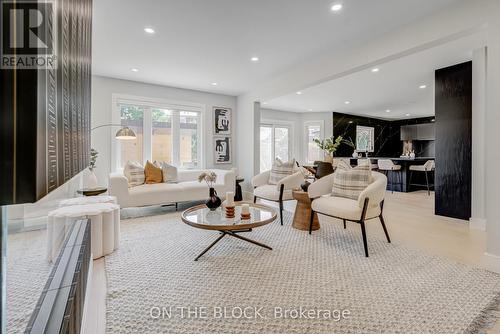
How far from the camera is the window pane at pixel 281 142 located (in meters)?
8.23

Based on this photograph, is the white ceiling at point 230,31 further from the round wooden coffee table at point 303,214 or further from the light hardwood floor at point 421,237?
the light hardwood floor at point 421,237

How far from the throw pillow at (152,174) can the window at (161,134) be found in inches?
24.7

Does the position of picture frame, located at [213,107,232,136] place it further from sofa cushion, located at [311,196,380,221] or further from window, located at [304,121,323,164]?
window, located at [304,121,323,164]

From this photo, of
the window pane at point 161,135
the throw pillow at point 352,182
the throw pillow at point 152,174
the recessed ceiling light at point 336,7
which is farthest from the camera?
the window pane at point 161,135

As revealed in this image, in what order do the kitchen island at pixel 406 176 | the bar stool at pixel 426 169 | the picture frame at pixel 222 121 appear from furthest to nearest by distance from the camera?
1. the kitchen island at pixel 406 176
2. the bar stool at pixel 426 169
3. the picture frame at pixel 222 121

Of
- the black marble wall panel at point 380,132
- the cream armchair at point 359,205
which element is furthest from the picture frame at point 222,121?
the black marble wall panel at point 380,132

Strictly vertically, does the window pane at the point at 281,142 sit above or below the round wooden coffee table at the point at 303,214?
above

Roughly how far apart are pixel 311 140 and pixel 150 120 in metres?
5.46

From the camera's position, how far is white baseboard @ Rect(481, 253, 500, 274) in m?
2.19

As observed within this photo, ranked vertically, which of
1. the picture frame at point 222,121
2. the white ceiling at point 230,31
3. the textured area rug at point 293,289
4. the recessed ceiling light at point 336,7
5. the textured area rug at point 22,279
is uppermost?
the white ceiling at point 230,31

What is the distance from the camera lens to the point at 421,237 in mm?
3117

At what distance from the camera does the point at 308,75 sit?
4031 mm

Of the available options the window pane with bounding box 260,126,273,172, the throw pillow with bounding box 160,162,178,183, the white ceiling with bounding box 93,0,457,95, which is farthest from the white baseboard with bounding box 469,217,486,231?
the window pane with bounding box 260,126,273,172

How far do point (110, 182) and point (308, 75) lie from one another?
357 cm
